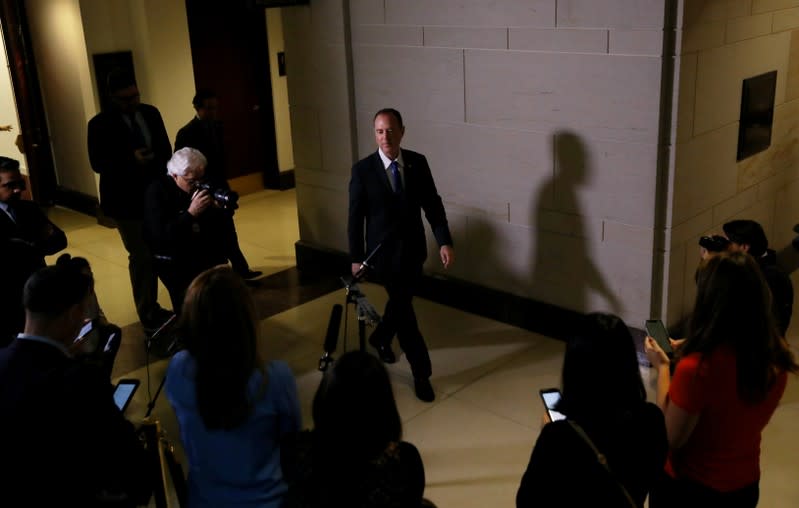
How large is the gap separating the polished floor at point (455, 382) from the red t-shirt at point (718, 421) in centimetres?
146

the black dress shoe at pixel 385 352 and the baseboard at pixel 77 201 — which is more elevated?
the baseboard at pixel 77 201

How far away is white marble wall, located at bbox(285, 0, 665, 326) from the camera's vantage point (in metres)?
4.64

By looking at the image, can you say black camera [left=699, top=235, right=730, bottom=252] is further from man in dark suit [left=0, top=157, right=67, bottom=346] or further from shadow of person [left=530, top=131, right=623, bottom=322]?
man in dark suit [left=0, top=157, right=67, bottom=346]

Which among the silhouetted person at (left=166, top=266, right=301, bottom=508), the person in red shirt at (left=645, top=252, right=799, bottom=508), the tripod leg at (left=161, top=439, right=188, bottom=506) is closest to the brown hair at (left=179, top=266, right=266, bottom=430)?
the silhouetted person at (left=166, top=266, right=301, bottom=508)

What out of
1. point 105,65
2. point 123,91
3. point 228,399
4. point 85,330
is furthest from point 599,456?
point 105,65

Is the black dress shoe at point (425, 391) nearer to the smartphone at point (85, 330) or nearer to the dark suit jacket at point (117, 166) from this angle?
the smartphone at point (85, 330)

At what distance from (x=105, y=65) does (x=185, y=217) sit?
12.7 feet

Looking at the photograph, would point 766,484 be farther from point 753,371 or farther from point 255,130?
point 255,130

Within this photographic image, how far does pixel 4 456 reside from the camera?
2209mm

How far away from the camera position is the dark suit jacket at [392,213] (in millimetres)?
4632

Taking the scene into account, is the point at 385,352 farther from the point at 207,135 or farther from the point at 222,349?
the point at 222,349

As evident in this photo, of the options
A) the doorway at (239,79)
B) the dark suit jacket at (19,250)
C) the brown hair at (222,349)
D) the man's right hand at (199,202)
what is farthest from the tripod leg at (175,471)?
the doorway at (239,79)

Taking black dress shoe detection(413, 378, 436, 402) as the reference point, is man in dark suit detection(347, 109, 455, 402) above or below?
above

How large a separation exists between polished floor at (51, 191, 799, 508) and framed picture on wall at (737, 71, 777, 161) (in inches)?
47.8
